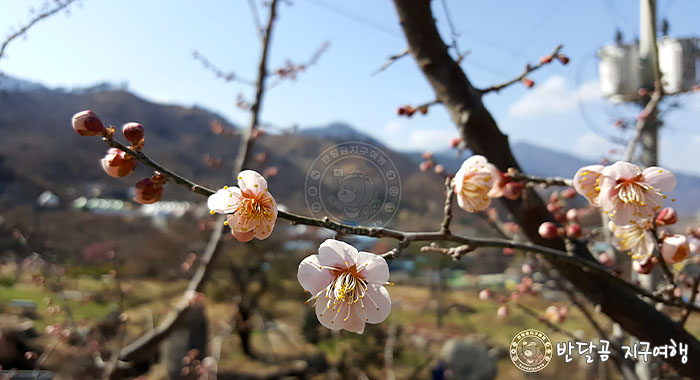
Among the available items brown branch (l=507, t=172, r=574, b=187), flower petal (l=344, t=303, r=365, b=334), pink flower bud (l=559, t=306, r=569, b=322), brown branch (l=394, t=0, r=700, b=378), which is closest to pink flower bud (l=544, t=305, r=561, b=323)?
pink flower bud (l=559, t=306, r=569, b=322)

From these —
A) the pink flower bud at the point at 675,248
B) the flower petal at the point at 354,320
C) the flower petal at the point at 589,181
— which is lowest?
the flower petal at the point at 354,320

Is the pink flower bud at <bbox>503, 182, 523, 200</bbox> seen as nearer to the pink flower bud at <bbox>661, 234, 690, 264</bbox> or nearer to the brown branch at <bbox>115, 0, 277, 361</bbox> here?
the pink flower bud at <bbox>661, 234, 690, 264</bbox>

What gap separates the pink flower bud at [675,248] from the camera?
369 millimetres

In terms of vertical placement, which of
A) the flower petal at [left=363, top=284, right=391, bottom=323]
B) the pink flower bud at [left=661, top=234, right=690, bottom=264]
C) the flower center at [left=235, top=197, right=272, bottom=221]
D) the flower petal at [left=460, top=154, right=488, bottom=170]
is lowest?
the flower petal at [left=363, top=284, right=391, bottom=323]

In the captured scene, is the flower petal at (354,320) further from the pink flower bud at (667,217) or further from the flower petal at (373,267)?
the pink flower bud at (667,217)

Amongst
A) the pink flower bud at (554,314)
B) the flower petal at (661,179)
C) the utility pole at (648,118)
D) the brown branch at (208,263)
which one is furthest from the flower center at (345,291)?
the utility pole at (648,118)

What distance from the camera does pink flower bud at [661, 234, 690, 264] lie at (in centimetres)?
37

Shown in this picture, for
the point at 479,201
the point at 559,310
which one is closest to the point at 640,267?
the point at 479,201

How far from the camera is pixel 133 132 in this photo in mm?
273

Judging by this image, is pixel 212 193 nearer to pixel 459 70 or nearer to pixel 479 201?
pixel 479 201

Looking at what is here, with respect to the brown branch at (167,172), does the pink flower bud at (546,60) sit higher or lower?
higher

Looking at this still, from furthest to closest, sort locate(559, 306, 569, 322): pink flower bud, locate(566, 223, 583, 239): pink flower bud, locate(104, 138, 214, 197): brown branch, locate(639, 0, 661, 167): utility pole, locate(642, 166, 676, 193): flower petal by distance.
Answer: locate(639, 0, 661, 167): utility pole
locate(559, 306, 569, 322): pink flower bud
locate(566, 223, 583, 239): pink flower bud
locate(642, 166, 676, 193): flower petal
locate(104, 138, 214, 197): brown branch

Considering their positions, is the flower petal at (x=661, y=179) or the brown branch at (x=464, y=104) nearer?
the flower petal at (x=661, y=179)

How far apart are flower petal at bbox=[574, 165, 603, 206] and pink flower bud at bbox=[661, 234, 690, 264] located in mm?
85
